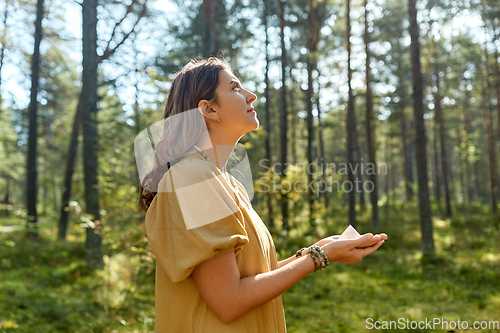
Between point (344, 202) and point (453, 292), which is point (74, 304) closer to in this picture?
point (453, 292)

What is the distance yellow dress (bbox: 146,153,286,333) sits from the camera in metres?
1.02

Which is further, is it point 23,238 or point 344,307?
point 23,238

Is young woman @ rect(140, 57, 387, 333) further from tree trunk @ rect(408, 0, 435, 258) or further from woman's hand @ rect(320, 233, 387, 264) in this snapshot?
tree trunk @ rect(408, 0, 435, 258)

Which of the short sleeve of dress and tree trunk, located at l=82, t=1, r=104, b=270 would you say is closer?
the short sleeve of dress

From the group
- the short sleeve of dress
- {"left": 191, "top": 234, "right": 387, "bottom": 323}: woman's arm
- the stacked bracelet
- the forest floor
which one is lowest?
the forest floor

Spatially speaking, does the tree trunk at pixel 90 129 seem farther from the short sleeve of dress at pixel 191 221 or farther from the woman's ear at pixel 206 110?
the short sleeve of dress at pixel 191 221

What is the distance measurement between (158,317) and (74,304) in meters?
5.19

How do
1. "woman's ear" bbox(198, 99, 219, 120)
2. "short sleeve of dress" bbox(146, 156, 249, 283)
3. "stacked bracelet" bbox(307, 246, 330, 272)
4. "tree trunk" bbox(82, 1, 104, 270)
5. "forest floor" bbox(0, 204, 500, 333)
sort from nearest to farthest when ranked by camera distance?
"short sleeve of dress" bbox(146, 156, 249, 283)
"stacked bracelet" bbox(307, 246, 330, 272)
"woman's ear" bbox(198, 99, 219, 120)
"forest floor" bbox(0, 204, 500, 333)
"tree trunk" bbox(82, 1, 104, 270)

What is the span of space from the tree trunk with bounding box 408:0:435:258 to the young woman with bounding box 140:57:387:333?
906cm

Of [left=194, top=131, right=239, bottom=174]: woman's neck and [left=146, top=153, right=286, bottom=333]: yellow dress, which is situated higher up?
[left=194, top=131, right=239, bottom=174]: woman's neck

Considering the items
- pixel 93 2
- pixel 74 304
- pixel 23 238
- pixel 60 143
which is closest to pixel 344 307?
pixel 74 304

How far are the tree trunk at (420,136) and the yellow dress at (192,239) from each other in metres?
9.29

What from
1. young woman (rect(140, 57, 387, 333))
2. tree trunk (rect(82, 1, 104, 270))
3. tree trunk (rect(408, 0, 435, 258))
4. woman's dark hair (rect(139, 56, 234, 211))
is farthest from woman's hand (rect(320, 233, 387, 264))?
tree trunk (rect(408, 0, 435, 258))

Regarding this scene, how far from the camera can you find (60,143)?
22109 millimetres
